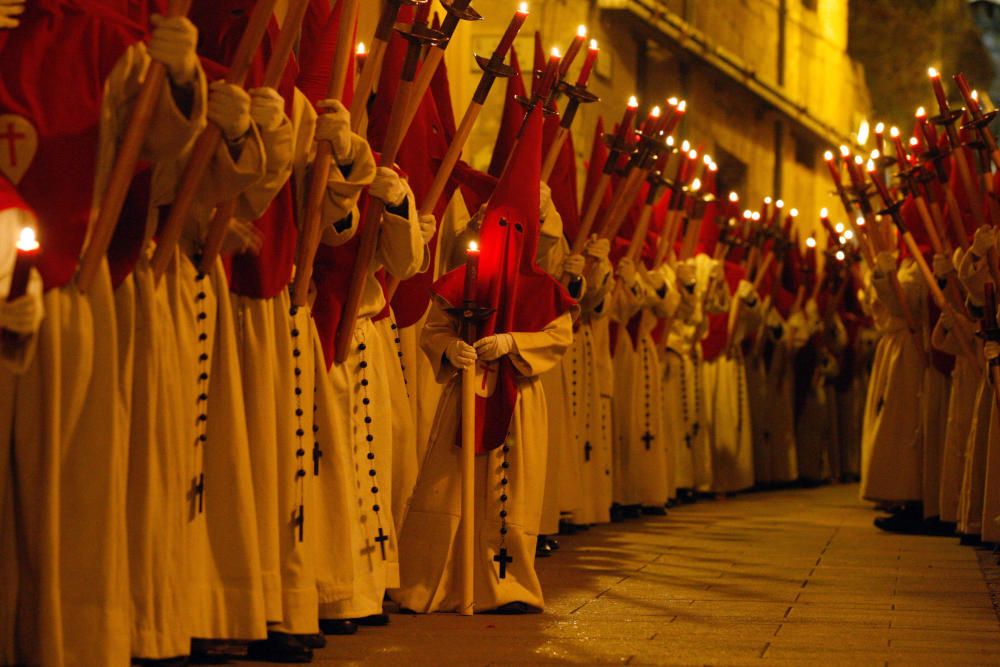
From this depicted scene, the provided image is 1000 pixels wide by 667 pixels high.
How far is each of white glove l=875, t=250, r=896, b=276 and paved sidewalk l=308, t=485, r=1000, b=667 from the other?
196 centimetres

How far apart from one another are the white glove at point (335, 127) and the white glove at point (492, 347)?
151 cm

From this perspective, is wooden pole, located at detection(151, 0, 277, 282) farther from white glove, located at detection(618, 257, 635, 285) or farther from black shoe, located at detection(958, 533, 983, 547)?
black shoe, located at detection(958, 533, 983, 547)

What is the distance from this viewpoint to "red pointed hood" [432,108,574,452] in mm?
7461

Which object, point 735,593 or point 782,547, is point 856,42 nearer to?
point 782,547

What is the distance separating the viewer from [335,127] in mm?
5996

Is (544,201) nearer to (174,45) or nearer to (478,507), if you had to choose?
(478,507)

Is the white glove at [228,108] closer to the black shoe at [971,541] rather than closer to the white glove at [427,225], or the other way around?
the white glove at [427,225]

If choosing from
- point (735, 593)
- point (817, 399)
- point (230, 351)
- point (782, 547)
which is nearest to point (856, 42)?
point (817, 399)

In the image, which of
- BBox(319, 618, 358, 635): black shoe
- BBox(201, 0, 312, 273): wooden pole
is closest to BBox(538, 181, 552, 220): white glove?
BBox(319, 618, 358, 635): black shoe

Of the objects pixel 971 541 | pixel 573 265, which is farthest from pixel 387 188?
pixel 971 541

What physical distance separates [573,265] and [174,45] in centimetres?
555

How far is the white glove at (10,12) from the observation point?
15.9 feet

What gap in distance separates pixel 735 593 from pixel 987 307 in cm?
247

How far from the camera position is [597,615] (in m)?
7.16
